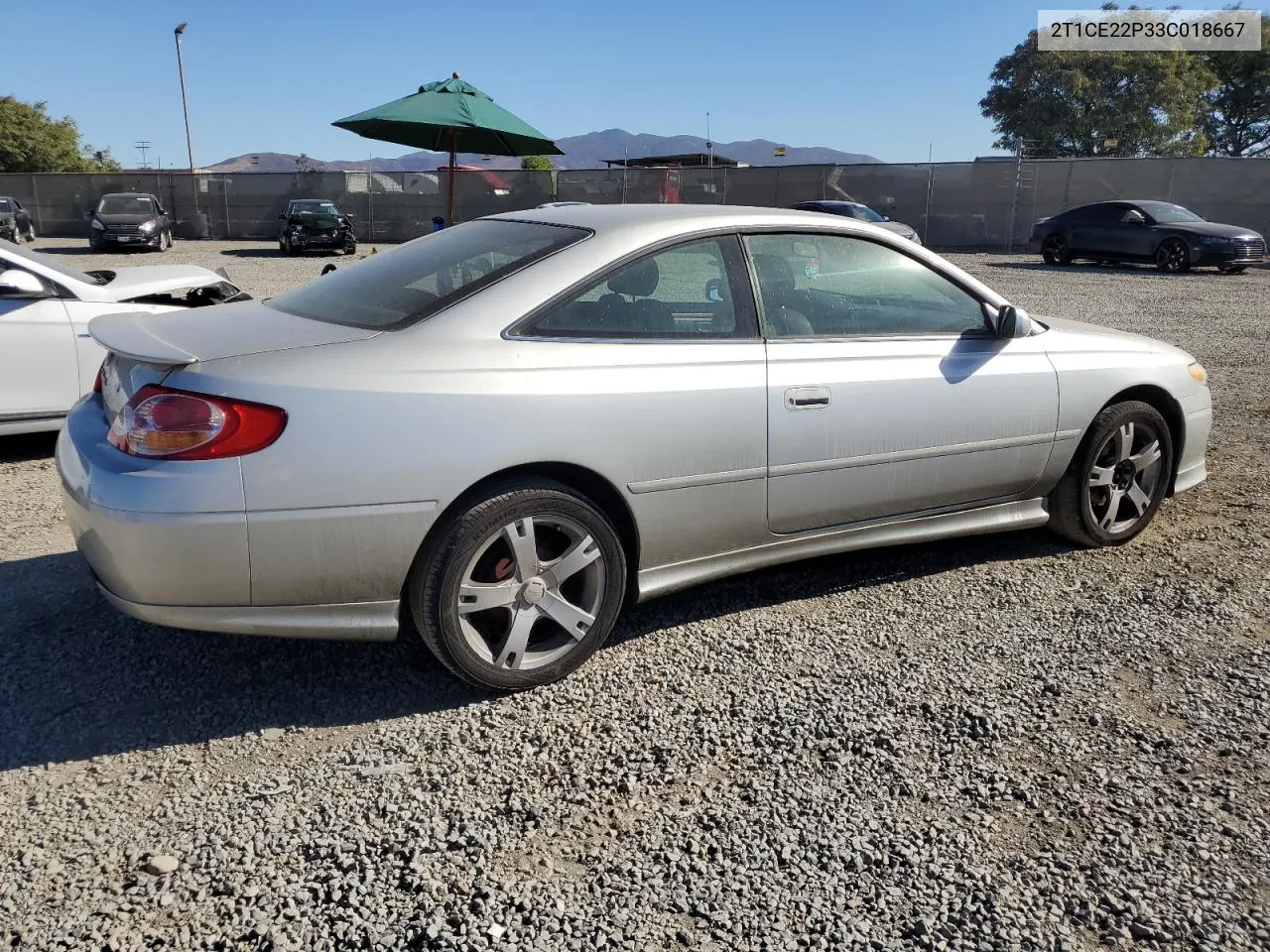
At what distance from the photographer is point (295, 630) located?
2.89 metres

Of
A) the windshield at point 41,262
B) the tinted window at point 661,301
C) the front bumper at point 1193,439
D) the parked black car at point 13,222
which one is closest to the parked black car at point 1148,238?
the front bumper at point 1193,439

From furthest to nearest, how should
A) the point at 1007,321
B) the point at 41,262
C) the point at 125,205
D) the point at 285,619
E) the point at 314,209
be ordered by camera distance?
the point at 125,205, the point at 314,209, the point at 41,262, the point at 1007,321, the point at 285,619

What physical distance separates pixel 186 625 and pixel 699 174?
1110 inches

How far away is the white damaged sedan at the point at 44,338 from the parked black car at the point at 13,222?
2258cm

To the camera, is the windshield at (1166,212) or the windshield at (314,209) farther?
the windshield at (314,209)

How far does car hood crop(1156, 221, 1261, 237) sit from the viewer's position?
750 inches

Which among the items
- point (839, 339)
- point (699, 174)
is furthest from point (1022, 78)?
point (839, 339)

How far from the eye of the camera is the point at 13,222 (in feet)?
84.3

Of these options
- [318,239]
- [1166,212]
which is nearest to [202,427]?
[1166,212]

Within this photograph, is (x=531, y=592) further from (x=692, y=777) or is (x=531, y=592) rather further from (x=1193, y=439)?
(x=1193, y=439)

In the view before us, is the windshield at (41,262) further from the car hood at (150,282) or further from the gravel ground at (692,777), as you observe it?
the gravel ground at (692,777)

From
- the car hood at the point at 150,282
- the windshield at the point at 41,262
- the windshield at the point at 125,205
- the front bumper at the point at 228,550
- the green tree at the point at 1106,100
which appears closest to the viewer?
the front bumper at the point at 228,550

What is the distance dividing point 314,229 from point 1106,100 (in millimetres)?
43249

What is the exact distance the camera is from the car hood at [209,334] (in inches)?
115
